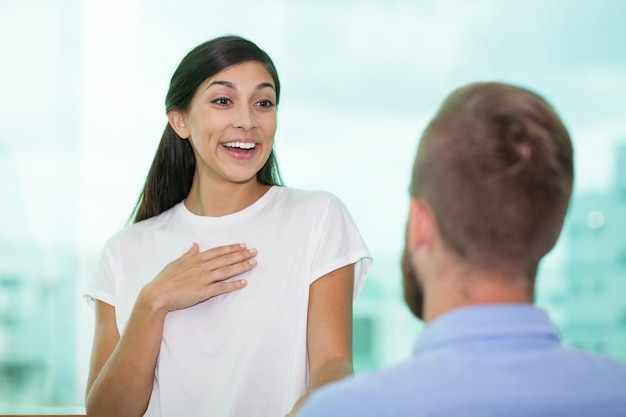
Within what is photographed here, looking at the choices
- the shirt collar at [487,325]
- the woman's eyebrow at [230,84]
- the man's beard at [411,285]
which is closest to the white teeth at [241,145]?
the woman's eyebrow at [230,84]

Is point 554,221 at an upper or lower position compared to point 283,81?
lower

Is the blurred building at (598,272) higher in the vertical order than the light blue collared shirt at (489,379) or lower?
lower

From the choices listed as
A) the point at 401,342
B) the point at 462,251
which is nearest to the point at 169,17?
the point at 401,342

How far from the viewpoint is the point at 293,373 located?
190cm

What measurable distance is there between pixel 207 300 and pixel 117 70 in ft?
8.67

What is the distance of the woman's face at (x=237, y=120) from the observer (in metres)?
1.97

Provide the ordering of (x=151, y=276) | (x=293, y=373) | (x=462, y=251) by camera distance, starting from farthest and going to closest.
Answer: (x=151, y=276), (x=293, y=373), (x=462, y=251)

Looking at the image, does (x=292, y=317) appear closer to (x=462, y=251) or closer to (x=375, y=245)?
(x=462, y=251)

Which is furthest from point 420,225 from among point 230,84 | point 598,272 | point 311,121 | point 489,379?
point 598,272

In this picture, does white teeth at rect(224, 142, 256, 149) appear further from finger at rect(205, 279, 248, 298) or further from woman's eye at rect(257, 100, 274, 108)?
finger at rect(205, 279, 248, 298)

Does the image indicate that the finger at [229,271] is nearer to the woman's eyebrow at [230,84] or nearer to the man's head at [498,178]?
the woman's eyebrow at [230,84]

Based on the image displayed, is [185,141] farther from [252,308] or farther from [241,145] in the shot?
[252,308]

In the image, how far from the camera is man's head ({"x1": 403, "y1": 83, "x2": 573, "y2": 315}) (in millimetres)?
947

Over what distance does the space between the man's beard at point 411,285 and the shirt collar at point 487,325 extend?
9 cm
